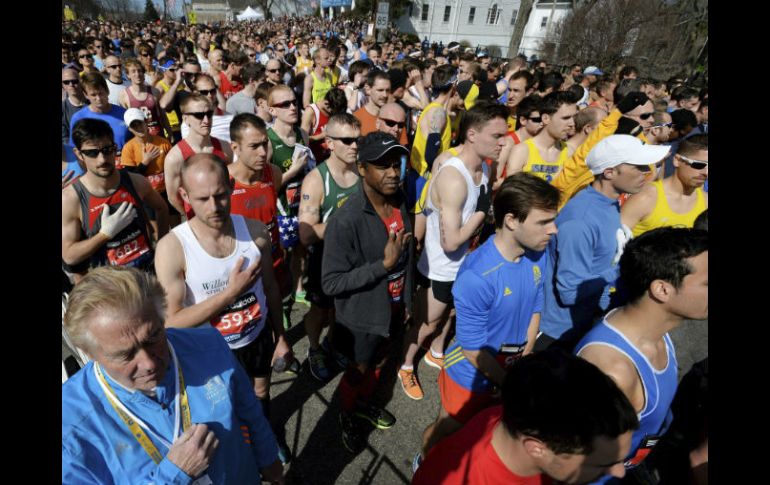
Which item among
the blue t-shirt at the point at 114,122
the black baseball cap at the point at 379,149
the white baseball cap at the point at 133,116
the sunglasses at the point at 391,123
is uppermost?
the black baseball cap at the point at 379,149

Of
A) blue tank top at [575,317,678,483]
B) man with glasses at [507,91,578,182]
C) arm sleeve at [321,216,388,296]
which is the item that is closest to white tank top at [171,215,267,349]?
arm sleeve at [321,216,388,296]

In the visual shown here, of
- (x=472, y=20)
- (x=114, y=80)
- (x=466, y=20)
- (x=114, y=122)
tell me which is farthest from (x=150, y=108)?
(x=472, y=20)

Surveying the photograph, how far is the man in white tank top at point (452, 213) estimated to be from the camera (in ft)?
10.6

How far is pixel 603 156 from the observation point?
10.5ft

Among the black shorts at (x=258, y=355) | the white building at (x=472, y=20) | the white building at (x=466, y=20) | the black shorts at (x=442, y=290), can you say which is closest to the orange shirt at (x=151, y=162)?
the black shorts at (x=258, y=355)

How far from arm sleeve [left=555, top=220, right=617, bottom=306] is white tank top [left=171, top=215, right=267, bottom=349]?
226 cm

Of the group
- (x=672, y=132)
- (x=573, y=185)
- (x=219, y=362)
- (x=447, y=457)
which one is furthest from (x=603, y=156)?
(x=672, y=132)

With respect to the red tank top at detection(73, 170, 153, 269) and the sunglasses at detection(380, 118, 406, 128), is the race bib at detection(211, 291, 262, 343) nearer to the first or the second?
the red tank top at detection(73, 170, 153, 269)

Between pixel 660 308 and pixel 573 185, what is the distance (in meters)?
2.73

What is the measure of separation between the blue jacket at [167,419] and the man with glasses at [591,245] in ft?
7.44

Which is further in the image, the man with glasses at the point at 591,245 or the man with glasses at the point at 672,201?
the man with glasses at the point at 672,201

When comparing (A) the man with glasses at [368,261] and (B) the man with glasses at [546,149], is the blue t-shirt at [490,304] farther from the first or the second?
(B) the man with glasses at [546,149]

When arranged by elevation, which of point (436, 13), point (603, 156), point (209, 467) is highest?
point (436, 13)
